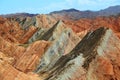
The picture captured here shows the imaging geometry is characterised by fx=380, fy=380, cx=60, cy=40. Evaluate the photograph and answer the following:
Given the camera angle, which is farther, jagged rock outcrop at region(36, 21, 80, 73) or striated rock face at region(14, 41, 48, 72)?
striated rock face at region(14, 41, 48, 72)

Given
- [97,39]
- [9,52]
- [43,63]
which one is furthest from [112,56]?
[9,52]

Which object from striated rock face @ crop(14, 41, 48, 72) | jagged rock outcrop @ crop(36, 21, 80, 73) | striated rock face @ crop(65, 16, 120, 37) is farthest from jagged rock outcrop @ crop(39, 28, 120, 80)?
striated rock face @ crop(65, 16, 120, 37)

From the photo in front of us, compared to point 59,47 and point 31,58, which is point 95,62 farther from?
point 31,58

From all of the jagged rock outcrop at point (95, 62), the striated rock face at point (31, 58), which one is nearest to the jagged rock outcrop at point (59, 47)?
the striated rock face at point (31, 58)

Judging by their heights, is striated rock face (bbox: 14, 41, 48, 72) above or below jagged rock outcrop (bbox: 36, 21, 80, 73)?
below

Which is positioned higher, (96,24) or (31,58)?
(31,58)

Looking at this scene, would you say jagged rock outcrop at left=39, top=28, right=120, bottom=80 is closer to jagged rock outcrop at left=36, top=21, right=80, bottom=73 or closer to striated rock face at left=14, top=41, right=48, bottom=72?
jagged rock outcrop at left=36, top=21, right=80, bottom=73

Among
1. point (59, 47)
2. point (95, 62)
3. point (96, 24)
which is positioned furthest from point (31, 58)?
point (96, 24)

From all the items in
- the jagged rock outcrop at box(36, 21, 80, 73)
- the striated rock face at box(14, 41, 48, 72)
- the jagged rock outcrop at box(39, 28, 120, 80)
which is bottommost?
the striated rock face at box(14, 41, 48, 72)

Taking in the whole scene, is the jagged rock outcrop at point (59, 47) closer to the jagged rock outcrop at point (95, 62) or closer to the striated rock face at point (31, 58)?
the striated rock face at point (31, 58)

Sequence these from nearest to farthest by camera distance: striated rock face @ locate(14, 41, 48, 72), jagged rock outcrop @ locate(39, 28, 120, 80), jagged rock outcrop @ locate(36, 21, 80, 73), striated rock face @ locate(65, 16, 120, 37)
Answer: jagged rock outcrop @ locate(39, 28, 120, 80) < jagged rock outcrop @ locate(36, 21, 80, 73) < striated rock face @ locate(14, 41, 48, 72) < striated rock face @ locate(65, 16, 120, 37)

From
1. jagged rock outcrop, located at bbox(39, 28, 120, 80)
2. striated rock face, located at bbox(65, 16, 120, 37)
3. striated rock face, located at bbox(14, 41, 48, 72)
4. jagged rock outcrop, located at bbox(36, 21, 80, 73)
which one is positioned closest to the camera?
jagged rock outcrop, located at bbox(39, 28, 120, 80)
